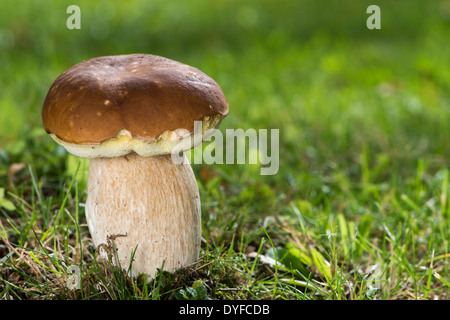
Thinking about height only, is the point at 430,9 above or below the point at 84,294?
above

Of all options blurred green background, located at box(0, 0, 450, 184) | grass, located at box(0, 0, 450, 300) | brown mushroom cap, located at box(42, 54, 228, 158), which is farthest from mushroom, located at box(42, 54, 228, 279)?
blurred green background, located at box(0, 0, 450, 184)

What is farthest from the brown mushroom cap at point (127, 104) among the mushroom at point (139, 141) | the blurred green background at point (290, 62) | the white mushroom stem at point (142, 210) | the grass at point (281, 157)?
the blurred green background at point (290, 62)

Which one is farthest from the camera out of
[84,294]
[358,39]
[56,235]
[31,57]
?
[358,39]

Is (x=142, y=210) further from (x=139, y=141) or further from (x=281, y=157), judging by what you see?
(x=281, y=157)

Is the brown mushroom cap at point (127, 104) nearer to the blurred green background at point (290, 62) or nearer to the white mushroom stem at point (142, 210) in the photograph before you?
the white mushroom stem at point (142, 210)

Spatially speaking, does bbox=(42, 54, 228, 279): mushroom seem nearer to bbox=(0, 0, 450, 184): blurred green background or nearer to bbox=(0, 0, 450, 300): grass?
bbox=(0, 0, 450, 300): grass
